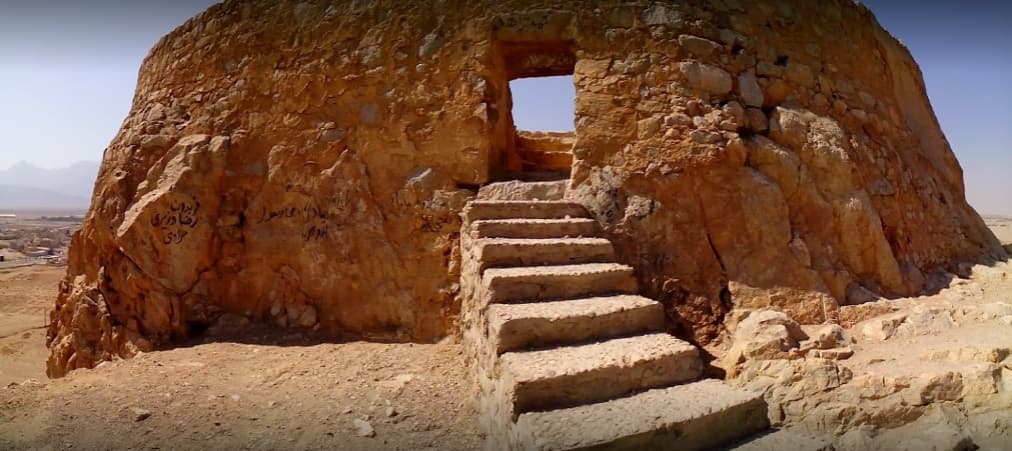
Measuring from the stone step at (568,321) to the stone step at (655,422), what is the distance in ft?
1.48

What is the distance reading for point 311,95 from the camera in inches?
185

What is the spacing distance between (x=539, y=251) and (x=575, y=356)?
966mm

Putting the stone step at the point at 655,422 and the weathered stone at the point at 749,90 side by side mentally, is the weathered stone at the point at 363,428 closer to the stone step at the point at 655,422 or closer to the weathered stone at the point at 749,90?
the stone step at the point at 655,422

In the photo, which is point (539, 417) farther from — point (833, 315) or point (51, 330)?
point (51, 330)

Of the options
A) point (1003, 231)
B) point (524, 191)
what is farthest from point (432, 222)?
point (1003, 231)

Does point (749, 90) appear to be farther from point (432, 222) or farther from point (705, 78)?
point (432, 222)

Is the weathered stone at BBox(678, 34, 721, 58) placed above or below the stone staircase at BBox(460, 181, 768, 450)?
above

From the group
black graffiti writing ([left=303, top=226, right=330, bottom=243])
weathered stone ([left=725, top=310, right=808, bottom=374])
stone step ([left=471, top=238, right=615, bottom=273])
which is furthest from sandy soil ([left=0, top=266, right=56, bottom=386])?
weathered stone ([left=725, top=310, right=808, bottom=374])

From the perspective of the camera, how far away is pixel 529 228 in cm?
370

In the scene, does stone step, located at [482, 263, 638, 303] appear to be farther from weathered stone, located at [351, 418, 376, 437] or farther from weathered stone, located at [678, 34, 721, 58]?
weathered stone, located at [678, 34, 721, 58]

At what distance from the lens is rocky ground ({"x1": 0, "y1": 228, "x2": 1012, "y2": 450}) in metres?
2.52

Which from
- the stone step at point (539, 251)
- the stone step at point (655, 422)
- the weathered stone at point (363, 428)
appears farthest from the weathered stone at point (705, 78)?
the weathered stone at point (363, 428)

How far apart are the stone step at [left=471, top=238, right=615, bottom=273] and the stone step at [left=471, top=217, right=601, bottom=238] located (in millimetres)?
103

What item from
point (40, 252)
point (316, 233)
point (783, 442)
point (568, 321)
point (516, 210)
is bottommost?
point (40, 252)
